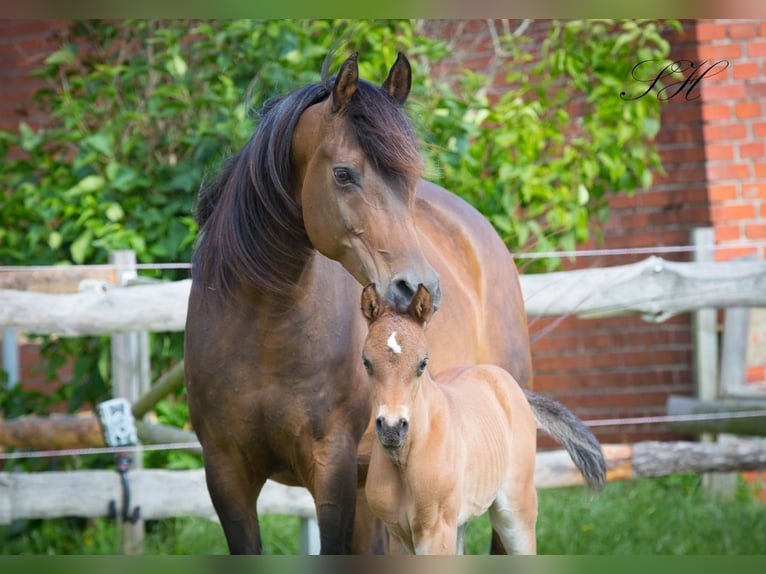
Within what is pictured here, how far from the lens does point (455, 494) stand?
2070 millimetres

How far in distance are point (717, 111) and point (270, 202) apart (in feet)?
11.0

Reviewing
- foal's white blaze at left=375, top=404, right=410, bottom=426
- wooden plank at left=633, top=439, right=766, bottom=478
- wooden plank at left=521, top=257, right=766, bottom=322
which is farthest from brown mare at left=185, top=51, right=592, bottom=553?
wooden plank at left=633, top=439, right=766, bottom=478

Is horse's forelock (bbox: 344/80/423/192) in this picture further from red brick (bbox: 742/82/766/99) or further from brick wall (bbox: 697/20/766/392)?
red brick (bbox: 742/82/766/99)

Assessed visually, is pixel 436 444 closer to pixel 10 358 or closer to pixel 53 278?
pixel 53 278

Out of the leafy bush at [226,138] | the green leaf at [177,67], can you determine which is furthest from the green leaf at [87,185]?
the green leaf at [177,67]

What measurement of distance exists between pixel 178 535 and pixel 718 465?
226cm

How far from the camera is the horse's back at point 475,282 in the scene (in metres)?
3.22

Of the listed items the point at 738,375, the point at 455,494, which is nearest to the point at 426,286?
the point at 455,494

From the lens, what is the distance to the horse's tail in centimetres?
259

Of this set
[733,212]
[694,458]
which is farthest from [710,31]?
[694,458]

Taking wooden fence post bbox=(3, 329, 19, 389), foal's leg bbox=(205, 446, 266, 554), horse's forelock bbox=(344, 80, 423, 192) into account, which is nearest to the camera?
horse's forelock bbox=(344, 80, 423, 192)

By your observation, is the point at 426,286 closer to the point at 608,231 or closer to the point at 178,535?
the point at 178,535

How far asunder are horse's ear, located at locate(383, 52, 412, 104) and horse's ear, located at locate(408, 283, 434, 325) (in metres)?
0.57

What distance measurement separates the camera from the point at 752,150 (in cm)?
512
